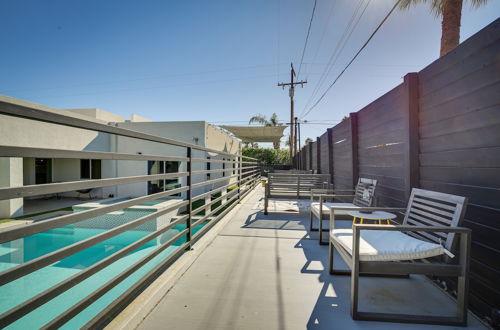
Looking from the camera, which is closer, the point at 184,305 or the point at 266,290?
the point at 184,305

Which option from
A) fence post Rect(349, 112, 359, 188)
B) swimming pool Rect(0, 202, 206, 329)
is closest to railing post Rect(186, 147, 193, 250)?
swimming pool Rect(0, 202, 206, 329)

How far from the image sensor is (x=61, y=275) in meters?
4.05

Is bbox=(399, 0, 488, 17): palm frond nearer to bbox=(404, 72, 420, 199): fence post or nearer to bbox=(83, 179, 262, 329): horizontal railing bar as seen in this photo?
bbox=(404, 72, 420, 199): fence post

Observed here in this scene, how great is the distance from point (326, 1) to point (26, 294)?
8.97 meters

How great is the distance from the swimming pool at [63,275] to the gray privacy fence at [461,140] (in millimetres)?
2763

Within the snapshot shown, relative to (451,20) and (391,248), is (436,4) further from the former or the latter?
(391,248)

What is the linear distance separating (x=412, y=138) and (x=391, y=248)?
136 centimetres

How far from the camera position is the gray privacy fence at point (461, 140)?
146 centimetres

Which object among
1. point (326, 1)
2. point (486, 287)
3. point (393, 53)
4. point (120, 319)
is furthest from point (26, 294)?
point (393, 53)

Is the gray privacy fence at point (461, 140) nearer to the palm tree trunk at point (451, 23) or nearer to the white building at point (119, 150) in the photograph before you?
the palm tree trunk at point (451, 23)

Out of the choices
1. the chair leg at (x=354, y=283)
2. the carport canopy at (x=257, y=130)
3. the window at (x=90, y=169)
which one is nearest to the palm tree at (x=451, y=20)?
the chair leg at (x=354, y=283)

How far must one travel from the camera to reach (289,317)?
141 centimetres

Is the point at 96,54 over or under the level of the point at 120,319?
over

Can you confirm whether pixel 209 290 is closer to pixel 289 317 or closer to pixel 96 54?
pixel 289 317
